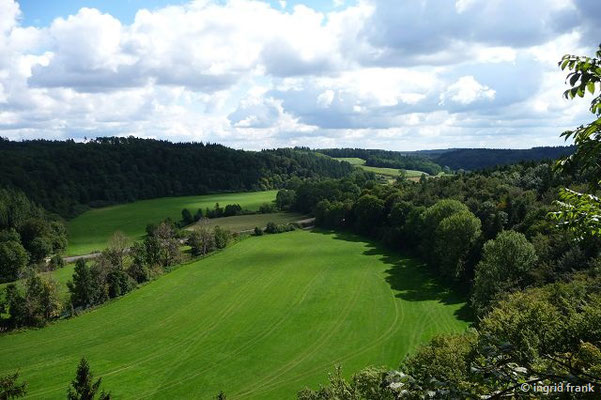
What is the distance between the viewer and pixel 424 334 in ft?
163

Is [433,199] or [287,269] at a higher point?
[433,199]

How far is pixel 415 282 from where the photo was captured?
70.2 metres

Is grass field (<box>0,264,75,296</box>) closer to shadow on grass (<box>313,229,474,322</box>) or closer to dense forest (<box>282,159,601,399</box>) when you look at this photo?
shadow on grass (<box>313,229,474,322</box>)

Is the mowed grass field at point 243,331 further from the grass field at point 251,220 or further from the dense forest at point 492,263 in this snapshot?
the grass field at point 251,220

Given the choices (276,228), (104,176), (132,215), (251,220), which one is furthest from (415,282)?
(104,176)

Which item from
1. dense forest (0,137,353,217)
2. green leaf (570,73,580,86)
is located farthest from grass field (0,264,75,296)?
green leaf (570,73,580,86)

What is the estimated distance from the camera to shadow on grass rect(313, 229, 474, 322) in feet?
199

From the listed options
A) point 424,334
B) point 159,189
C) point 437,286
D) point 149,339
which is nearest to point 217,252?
point 149,339

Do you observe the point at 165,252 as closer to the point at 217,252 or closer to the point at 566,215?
the point at 217,252

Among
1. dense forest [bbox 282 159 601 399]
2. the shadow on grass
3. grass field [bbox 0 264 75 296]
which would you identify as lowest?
the shadow on grass

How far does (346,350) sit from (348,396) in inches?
982

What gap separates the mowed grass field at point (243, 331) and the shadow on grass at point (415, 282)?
0.95ft

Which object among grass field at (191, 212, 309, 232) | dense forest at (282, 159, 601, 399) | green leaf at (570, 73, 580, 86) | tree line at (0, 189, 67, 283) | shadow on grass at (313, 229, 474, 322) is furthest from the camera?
grass field at (191, 212, 309, 232)

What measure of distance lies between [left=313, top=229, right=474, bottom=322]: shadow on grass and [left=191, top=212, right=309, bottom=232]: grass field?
40.4 metres
